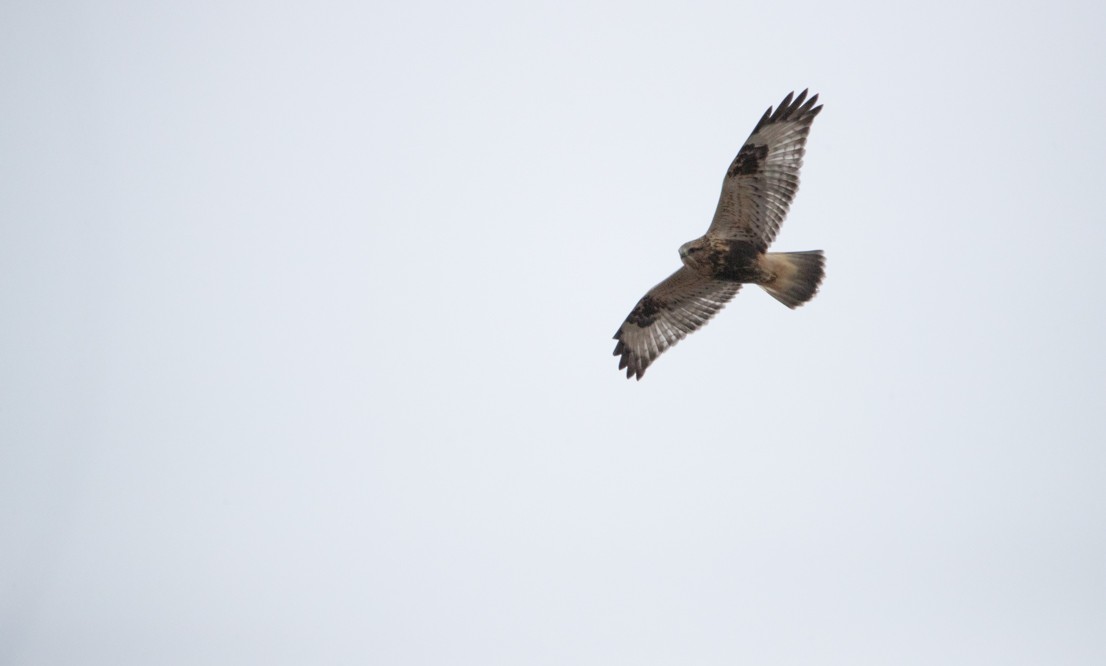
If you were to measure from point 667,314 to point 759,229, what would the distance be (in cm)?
194

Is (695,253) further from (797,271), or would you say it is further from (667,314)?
(667,314)

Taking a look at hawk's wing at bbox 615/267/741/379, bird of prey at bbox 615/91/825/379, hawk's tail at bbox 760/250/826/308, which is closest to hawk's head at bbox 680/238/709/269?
bird of prey at bbox 615/91/825/379

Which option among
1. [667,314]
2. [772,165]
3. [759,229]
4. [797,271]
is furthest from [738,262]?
[667,314]

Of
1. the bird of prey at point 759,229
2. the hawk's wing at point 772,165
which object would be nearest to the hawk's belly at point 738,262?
the bird of prey at point 759,229

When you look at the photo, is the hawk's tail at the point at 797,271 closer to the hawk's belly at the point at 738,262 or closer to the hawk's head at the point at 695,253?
the hawk's belly at the point at 738,262

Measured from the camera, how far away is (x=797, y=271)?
1213 centimetres

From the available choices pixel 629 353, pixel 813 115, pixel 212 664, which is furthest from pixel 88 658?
pixel 813 115

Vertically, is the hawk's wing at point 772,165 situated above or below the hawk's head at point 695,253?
above

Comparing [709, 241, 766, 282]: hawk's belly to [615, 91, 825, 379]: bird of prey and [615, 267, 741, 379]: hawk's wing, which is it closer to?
[615, 91, 825, 379]: bird of prey

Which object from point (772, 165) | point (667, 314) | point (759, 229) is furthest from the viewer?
point (667, 314)

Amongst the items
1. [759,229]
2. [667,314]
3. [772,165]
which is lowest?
[667,314]

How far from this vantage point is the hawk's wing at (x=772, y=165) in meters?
11.7

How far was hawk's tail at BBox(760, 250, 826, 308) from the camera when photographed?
39.7 feet

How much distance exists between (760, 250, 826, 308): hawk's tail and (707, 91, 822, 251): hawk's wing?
0.40 metres
